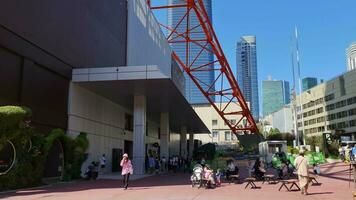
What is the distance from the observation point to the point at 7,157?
2014cm

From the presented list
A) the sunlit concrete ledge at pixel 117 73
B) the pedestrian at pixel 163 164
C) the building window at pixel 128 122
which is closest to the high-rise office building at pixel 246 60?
the building window at pixel 128 122

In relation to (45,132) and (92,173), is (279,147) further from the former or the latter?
(45,132)

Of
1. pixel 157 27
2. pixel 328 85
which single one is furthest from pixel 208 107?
pixel 157 27

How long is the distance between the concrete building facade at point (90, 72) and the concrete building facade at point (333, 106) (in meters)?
75.7

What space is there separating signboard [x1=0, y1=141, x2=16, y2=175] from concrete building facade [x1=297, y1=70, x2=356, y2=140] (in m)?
95.7

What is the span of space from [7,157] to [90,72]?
9550 millimetres

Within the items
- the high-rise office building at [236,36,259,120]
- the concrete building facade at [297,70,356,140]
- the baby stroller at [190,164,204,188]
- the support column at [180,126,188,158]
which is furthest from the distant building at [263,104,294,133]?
the baby stroller at [190,164,204,188]

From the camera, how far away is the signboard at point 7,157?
18844 mm

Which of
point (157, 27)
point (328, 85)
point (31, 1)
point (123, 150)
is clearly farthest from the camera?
point (328, 85)

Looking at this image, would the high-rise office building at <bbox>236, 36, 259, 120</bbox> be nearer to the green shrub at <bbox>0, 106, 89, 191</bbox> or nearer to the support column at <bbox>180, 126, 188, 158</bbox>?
the support column at <bbox>180, 126, 188, 158</bbox>

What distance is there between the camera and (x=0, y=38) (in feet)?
67.0

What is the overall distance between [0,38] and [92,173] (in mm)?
10514

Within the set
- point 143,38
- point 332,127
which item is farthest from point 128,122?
point 332,127

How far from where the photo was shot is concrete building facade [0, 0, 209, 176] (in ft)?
73.4
